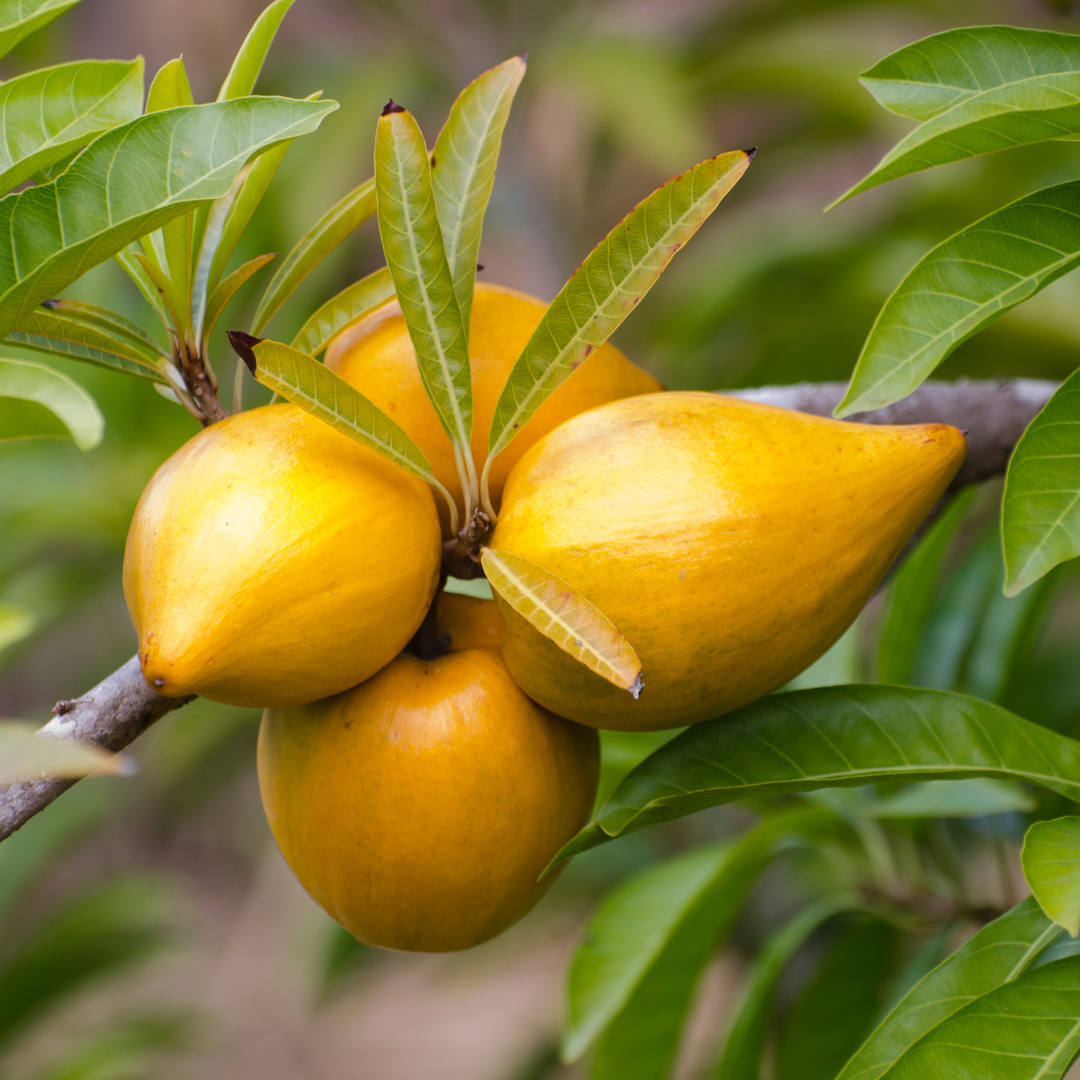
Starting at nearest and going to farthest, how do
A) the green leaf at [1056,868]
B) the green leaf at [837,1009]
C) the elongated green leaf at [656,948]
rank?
1. the green leaf at [1056,868]
2. the elongated green leaf at [656,948]
3. the green leaf at [837,1009]

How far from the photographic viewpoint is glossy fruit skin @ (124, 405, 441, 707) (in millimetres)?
408

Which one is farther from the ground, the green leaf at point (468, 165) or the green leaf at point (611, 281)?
the green leaf at point (468, 165)

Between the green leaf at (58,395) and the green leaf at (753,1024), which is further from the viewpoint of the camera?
the green leaf at (753,1024)

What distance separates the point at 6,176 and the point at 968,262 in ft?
1.52

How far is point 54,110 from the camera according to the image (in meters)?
0.47

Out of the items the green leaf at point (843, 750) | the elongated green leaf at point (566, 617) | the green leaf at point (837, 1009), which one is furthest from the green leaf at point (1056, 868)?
the green leaf at point (837, 1009)

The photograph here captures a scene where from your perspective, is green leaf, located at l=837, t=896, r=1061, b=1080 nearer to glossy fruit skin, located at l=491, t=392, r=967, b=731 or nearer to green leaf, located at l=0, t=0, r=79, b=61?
glossy fruit skin, located at l=491, t=392, r=967, b=731

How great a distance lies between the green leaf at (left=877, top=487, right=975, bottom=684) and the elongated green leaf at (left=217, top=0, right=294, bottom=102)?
24.5 inches

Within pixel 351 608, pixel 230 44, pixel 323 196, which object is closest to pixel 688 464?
pixel 351 608

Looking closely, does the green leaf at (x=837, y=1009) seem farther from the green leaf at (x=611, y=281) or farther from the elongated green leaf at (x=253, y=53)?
the elongated green leaf at (x=253, y=53)

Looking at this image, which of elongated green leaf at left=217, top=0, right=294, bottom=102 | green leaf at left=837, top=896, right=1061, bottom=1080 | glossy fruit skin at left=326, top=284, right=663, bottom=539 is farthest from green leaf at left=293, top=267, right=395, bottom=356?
green leaf at left=837, top=896, right=1061, bottom=1080

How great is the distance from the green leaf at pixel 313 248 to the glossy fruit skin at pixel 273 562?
0.34ft

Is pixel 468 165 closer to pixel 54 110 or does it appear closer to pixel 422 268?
pixel 422 268

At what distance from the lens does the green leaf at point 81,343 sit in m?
0.49
